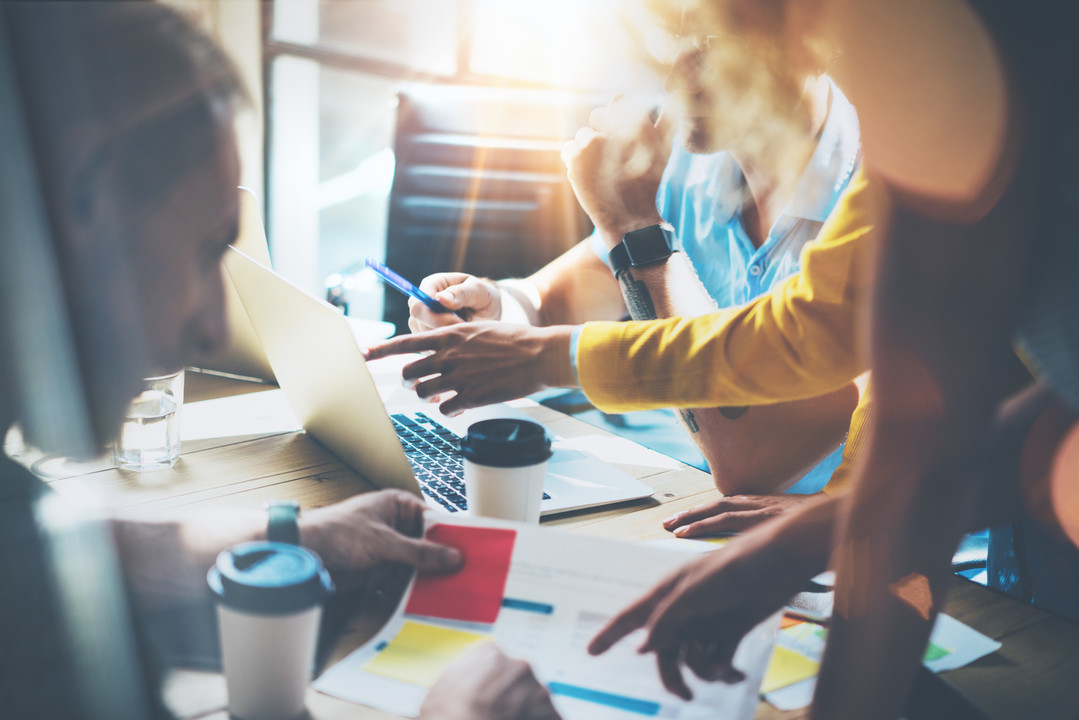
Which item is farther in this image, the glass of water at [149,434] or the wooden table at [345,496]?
the glass of water at [149,434]

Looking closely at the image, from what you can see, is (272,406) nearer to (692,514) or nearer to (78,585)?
(78,585)

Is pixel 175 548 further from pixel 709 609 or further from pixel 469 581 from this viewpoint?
pixel 709 609

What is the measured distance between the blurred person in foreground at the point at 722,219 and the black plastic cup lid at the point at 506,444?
13cm

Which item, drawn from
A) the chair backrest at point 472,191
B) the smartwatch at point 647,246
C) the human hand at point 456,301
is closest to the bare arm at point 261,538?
the human hand at point 456,301

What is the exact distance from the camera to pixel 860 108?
0.51m

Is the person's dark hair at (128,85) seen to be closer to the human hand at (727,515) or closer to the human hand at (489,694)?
the human hand at (489,694)

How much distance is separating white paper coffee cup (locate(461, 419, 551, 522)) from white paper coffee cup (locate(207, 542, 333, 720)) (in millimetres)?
251

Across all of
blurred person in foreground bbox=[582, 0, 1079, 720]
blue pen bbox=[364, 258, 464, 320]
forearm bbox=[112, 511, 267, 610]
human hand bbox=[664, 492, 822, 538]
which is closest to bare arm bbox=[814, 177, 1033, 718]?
blurred person in foreground bbox=[582, 0, 1079, 720]

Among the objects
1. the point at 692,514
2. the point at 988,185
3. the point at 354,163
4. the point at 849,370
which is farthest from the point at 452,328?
the point at 354,163

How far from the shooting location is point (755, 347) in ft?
2.70

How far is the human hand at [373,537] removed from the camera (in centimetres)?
66

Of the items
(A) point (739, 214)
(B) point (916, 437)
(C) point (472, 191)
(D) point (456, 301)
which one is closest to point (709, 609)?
(B) point (916, 437)

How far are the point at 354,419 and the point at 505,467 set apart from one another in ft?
0.80

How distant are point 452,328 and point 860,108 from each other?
1.71ft
